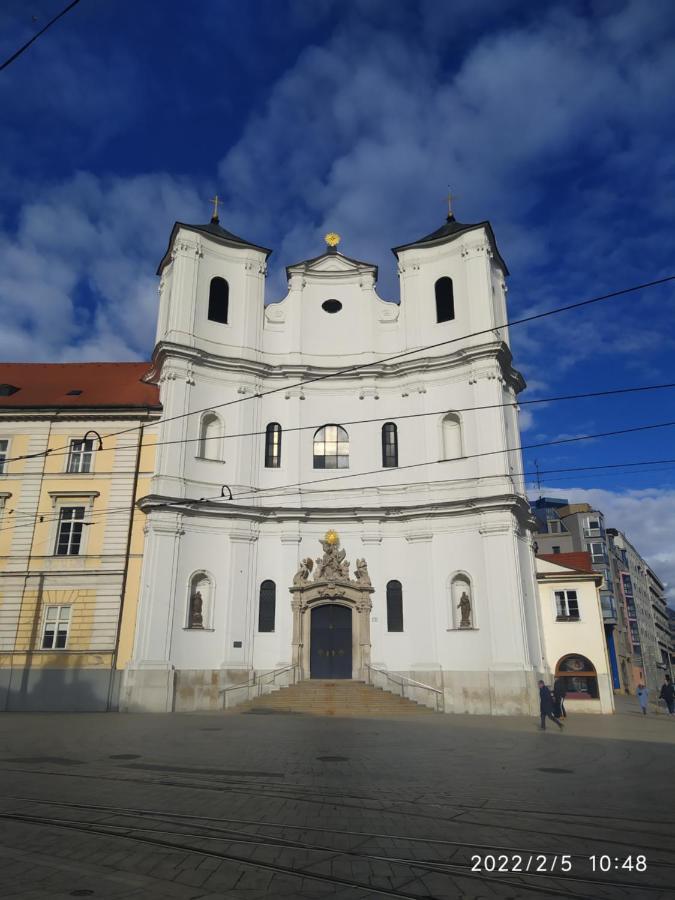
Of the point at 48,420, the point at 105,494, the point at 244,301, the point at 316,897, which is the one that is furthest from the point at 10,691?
the point at 316,897

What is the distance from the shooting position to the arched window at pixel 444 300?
33.9 meters

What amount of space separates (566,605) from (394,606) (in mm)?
8327

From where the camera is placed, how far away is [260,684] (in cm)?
2844

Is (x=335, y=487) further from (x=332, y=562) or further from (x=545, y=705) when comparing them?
(x=545, y=705)

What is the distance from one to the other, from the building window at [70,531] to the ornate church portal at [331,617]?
9.34m

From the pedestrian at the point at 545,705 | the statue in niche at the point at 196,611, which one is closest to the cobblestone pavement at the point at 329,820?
the pedestrian at the point at 545,705

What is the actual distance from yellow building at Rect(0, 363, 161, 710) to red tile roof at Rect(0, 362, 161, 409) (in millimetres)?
108

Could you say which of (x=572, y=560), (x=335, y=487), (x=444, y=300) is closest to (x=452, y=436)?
(x=335, y=487)

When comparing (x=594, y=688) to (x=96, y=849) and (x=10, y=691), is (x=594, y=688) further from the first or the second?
(x=96, y=849)

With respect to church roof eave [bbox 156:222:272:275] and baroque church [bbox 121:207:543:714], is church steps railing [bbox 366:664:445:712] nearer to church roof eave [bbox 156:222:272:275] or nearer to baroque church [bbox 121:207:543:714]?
baroque church [bbox 121:207:543:714]

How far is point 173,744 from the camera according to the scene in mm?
15656

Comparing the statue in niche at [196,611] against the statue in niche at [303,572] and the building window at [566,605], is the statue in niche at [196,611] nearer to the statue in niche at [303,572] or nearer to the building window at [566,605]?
the statue in niche at [303,572]

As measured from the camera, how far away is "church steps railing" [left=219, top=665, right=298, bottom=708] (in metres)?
27.9
